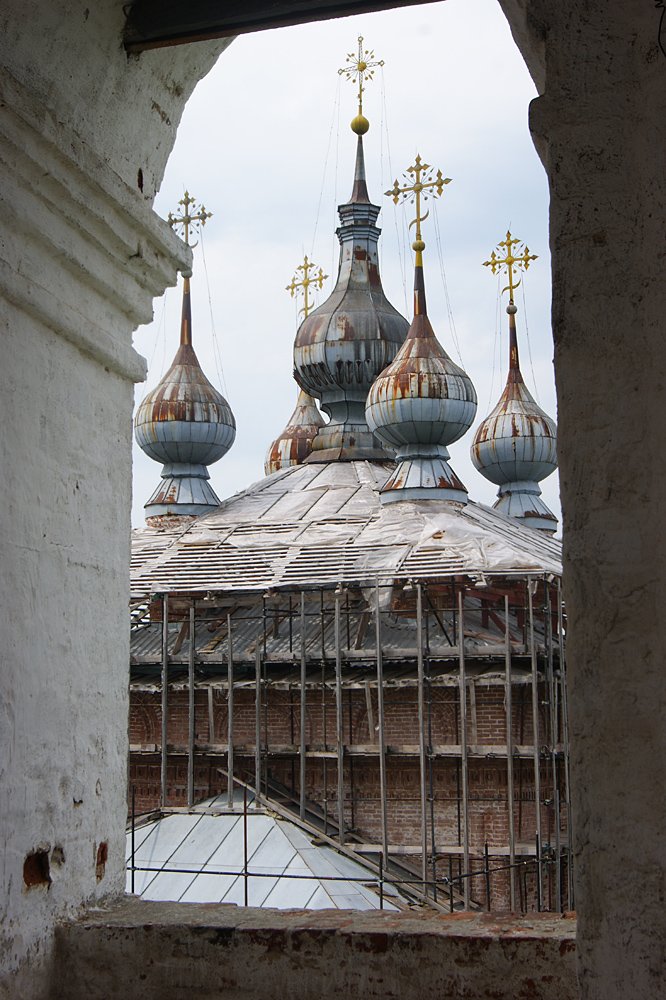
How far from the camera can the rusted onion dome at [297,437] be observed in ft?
81.6

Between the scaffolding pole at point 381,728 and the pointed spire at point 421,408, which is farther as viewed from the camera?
the pointed spire at point 421,408

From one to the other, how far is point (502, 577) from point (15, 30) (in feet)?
41.7

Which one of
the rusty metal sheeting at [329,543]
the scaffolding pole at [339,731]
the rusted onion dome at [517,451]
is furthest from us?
the rusted onion dome at [517,451]

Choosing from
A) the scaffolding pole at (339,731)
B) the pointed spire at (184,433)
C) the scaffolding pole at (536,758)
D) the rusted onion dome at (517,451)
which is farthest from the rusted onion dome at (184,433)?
the scaffolding pole at (536,758)

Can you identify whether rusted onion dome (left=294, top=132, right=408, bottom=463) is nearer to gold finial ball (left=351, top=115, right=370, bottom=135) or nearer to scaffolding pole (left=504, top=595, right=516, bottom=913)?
gold finial ball (left=351, top=115, right=370, bottom=135)

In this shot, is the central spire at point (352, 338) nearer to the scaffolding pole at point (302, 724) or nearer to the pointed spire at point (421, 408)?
the pointed spire at point (421, 408)

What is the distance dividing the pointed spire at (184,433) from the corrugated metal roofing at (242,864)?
719 cm

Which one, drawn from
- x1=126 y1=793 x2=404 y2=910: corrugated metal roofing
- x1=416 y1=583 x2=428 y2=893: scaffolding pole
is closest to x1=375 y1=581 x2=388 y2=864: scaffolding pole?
x1=416 y1=583 x2=428 y2=893: scaffolding pole

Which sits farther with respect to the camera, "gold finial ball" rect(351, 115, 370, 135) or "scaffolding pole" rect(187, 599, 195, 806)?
"gold finial ball" rect(351, 115, 370, 135)

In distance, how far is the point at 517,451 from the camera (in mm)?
23094

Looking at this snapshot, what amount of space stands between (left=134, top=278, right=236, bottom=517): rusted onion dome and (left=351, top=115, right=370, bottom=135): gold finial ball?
16.5 ft

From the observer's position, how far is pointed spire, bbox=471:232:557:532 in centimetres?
2302

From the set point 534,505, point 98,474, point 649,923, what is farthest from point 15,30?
point 534,505

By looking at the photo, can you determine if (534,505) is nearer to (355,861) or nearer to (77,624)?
(355,861)
